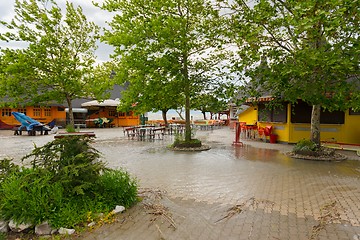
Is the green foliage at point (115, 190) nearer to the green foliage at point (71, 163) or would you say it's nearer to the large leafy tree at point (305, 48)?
the green foliage at point (71, 163)

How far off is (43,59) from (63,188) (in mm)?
7759

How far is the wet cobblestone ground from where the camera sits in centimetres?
338

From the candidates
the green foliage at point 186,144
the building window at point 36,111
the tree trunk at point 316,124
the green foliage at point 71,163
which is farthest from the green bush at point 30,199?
the building window at point 36,111

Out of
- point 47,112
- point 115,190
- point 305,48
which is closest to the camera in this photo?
point 115,190

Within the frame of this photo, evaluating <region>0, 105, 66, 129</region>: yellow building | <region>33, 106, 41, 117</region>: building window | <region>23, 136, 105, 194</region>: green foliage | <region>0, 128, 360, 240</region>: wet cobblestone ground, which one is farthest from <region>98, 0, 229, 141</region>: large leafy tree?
<region>33, 106, 41, 117</region>: building window

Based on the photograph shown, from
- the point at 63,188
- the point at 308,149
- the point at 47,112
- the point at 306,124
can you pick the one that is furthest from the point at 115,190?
the point at 47,112

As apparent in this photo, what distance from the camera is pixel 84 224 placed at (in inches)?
141

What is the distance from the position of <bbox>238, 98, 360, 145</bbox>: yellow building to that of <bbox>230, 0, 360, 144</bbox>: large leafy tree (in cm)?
298

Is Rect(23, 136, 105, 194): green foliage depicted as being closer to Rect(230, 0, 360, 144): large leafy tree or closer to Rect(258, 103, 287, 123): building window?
Rect(230, 0, 360, 144): large leafy tree

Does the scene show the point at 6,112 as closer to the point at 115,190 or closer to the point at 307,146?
the point at 115,190

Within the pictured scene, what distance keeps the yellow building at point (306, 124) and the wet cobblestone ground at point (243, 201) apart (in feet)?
13.1

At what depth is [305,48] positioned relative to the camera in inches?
269

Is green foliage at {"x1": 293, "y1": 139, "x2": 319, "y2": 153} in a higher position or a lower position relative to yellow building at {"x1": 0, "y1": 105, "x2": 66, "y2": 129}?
lower

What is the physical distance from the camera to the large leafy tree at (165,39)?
9.72 meters
